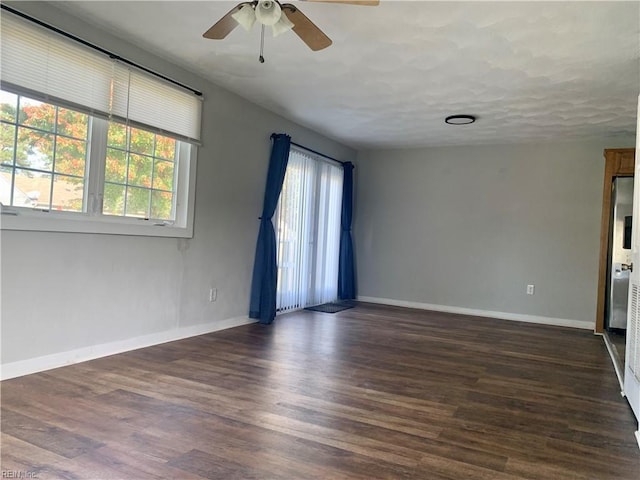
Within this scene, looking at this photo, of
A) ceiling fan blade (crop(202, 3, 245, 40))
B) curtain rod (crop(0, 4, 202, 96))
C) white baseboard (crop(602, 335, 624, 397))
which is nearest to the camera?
ceiling fan blade (crop(202, 3, 245, 40))

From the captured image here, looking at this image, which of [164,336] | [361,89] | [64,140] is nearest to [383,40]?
[361,89]

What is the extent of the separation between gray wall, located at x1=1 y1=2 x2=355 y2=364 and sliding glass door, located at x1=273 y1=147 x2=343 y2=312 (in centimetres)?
47

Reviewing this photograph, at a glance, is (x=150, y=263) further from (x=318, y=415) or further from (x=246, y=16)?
(x=246, y=16)

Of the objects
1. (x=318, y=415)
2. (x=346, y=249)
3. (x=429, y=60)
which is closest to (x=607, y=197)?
(x=429, y=60)

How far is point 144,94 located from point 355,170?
407cm

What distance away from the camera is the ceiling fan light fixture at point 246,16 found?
2248 millimetres

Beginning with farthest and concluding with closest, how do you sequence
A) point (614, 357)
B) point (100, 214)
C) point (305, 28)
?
1. point (614, 357)
2. point (100, 214)
3. point (305, 28)

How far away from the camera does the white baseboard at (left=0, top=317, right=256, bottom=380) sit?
9.18 feet

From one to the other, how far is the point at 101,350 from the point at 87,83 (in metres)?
1.96

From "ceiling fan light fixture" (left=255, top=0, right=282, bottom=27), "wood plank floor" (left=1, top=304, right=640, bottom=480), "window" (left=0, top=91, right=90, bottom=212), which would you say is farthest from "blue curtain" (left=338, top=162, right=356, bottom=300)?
"ceiling fan light fixture" (left=255, top=0, right=282, bottom=27)

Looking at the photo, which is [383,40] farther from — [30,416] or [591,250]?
[591,250]

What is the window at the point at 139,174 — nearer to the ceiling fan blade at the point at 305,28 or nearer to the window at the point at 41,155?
the window at the point at 41,155

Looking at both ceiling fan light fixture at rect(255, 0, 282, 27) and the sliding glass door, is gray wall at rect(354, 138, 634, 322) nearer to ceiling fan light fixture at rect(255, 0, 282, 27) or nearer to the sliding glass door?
the sliding glass door

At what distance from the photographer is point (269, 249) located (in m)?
4.88
